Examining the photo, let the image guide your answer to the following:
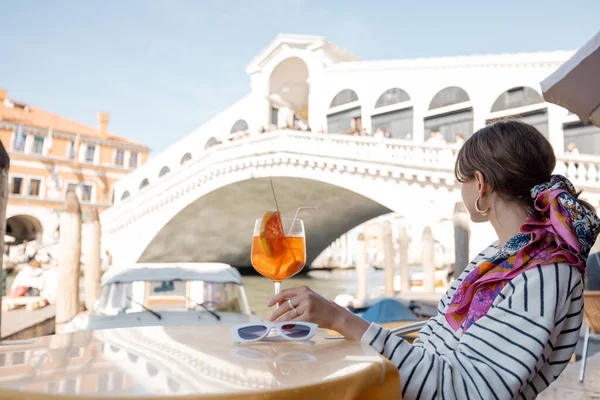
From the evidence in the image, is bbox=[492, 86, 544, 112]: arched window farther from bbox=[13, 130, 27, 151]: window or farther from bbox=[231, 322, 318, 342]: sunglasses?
bbox=[13, 130, 27, 151]: window

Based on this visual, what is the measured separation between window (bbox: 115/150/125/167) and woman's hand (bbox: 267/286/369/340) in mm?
30195

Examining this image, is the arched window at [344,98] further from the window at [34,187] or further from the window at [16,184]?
the window at [16,184]

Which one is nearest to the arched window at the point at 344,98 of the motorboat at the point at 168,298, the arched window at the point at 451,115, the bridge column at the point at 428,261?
the arched window at the point at 451,115

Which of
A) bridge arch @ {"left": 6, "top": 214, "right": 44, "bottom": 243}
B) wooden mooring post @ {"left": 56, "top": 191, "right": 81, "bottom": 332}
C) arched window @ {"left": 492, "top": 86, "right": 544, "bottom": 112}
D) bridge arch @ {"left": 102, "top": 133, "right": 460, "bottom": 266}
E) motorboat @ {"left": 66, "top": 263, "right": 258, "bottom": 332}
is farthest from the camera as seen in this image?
bridge arch @ {"left": 6, "top": 214, "right": 44, "bottom": 243}

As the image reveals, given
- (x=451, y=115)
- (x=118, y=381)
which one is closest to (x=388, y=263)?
(x=451, y=115)

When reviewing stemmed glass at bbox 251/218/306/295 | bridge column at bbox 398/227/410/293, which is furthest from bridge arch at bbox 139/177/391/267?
stemmed glass at bbox 251/218/306/295

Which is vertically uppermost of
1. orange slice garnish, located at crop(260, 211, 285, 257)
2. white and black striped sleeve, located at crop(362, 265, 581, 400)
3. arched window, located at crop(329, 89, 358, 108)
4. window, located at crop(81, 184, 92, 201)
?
arched window, located at crop(329, 89, 358, 108)

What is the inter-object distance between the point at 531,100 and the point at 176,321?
11.8 meters

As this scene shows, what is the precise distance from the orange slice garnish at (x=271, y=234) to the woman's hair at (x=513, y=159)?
47 centimetres

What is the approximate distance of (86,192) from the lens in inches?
1088

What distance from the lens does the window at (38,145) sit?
26.3 metres

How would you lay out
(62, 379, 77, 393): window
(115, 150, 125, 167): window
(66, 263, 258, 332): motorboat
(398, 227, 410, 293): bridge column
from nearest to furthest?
(62, 379, 77, 393): window < (66, 263, 258, 332): motorboat < (398, 227, 410, 293): bridge column < (115, 150, 125, 167): window

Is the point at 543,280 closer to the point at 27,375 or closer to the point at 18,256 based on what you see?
the point at 27,375

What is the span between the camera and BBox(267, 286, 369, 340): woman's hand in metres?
0.93
